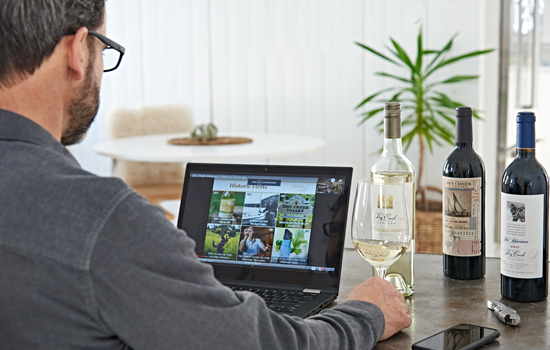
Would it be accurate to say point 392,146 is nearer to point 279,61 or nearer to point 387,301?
point 387,301

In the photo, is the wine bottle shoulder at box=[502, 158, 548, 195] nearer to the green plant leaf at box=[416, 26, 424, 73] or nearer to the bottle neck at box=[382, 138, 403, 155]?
the bottle neck at box=[382, 138, 403, 155]

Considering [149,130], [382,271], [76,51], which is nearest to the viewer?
[76,51]

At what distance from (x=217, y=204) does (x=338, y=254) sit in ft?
0.91

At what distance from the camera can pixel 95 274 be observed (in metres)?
0.64

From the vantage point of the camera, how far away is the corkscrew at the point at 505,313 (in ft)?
3.00

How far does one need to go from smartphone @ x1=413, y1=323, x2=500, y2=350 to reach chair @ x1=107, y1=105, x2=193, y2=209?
299cm

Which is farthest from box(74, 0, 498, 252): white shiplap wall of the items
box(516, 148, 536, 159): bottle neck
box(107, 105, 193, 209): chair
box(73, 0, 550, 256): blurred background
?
box(516, 148, 536, 159): bottle neck

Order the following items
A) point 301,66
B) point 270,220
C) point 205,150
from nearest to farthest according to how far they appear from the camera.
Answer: point 270,220 → point 205,150 → point 301,66

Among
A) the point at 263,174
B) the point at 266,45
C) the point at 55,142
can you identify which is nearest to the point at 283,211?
the point at 263,174

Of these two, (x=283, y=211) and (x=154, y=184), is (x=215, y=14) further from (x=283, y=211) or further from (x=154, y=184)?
(x=283, y=211)

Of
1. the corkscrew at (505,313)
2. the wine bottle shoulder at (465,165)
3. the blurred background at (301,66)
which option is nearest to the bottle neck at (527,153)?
the wine bottle shoulder at (465,165)

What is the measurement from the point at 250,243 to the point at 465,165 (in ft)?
1.43

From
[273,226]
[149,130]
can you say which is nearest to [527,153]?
[273,226]

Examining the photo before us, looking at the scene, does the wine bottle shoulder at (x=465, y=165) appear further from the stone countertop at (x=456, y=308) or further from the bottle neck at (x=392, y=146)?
the stone countertop at (x=456, y=308)
